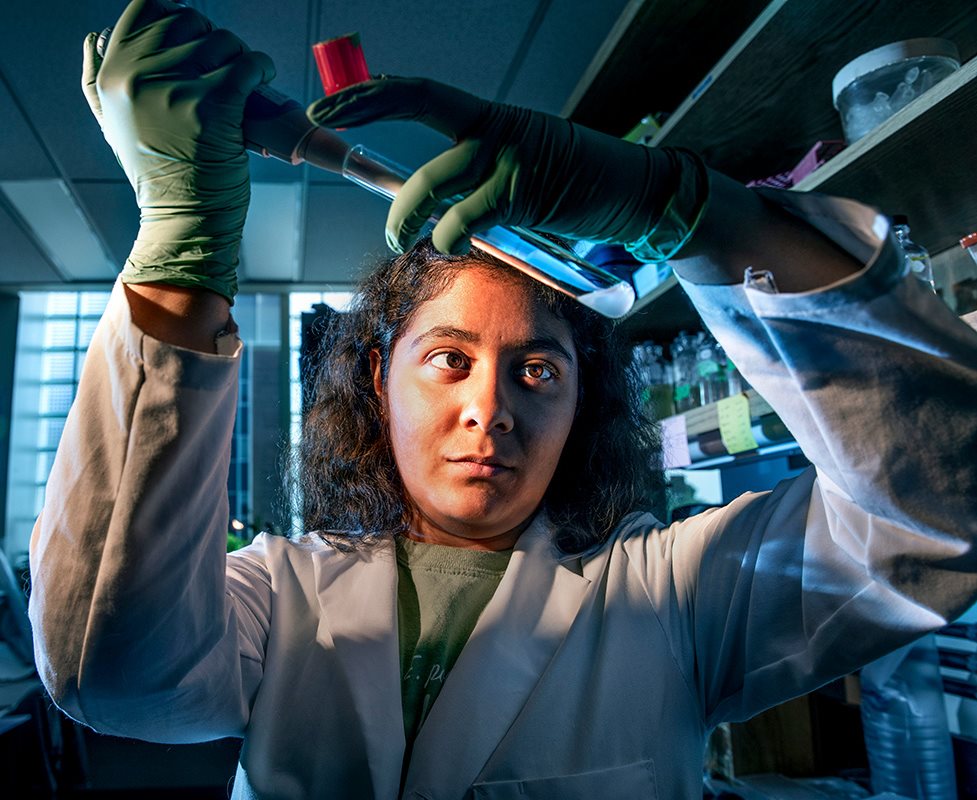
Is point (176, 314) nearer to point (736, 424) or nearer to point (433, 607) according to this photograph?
point (433, 607)

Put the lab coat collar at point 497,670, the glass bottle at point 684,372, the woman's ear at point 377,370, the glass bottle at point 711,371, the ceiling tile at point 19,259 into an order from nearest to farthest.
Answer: the lab coat collar at point 497,670 < the woman's ear at point 377,370 < the glass bottle at point 711,371 < the glass bottle at point 684,372 < the ceiling tile at point 19,259

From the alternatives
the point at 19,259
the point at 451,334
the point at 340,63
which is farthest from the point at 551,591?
the point at 19,259

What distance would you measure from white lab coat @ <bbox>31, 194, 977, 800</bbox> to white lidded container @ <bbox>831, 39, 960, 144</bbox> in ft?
2.75

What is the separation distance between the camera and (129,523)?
26.4 inches

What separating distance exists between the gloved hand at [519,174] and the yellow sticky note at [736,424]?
3.21 ft

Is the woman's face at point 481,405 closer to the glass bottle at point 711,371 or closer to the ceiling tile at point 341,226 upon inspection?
the glass bottle at point 711,371

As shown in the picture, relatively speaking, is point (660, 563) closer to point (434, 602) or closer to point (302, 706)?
point (434, 602)

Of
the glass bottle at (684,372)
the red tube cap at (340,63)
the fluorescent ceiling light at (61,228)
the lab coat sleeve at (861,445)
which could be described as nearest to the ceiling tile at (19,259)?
the fluorescent ceiling light at (61,228)

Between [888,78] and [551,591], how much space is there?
1.17 meters

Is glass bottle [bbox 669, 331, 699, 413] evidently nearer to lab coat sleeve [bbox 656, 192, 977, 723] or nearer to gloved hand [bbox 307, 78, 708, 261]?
lab coat sleeve [bbox 656, 192, 977, 723]

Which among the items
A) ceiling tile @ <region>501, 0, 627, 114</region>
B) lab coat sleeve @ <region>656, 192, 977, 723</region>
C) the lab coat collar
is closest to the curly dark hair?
the lab coat collar

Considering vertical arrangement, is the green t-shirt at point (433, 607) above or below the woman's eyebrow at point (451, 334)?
below

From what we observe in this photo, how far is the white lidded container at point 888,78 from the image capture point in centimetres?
127

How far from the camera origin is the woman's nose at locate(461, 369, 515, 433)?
1011mm
